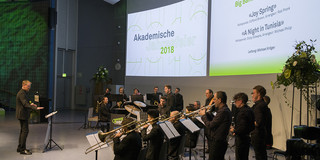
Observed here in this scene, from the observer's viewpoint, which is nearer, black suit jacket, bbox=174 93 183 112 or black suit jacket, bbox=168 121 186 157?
black suit jacket, bbox=168 121 186 157

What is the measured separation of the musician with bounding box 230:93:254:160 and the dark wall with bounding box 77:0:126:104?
13.7 meters

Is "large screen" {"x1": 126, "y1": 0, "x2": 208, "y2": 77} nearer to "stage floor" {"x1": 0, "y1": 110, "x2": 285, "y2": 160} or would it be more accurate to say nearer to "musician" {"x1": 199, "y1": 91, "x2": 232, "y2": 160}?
"stage floor" {"x1": 0, "y1": 110, "x2": 285, "y2": 160}

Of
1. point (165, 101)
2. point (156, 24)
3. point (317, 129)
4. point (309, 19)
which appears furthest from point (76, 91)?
point (317, 129)

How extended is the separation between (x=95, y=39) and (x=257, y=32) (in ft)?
40.3

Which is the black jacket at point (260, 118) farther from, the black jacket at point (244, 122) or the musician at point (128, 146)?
the musician at point (128, 146)

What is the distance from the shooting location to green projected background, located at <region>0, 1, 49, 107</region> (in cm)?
1332

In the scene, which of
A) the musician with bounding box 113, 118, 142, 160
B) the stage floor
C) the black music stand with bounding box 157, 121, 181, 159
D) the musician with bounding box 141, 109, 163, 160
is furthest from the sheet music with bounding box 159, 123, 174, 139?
the stage floor

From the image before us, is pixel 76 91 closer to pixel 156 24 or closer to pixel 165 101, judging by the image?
pixel 156 24

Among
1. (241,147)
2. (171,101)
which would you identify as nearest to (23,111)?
(171,101)

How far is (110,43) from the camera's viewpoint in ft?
60.3

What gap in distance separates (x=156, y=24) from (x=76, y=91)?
7865 mm

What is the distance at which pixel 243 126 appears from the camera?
179 inches

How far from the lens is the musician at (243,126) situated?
14.9 feet

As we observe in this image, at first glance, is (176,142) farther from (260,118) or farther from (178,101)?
(178,101)
